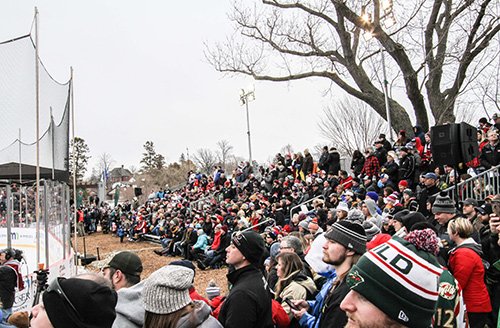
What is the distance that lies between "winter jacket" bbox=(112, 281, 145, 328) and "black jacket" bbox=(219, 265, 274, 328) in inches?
23.2

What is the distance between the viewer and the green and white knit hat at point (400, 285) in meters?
1.56

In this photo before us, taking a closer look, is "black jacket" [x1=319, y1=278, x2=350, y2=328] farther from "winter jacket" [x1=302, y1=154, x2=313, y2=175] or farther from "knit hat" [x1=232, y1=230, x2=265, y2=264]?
"winter jacket" [x1=302, y1=154, x2=313, y2=175]

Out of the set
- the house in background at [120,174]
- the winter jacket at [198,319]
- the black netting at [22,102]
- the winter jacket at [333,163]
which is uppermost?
the house in background at [120,174]

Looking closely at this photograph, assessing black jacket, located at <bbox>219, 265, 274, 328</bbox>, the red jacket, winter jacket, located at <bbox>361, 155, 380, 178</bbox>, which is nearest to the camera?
black jacket, located at <bbox>219, 265, 274, 328</bbox>

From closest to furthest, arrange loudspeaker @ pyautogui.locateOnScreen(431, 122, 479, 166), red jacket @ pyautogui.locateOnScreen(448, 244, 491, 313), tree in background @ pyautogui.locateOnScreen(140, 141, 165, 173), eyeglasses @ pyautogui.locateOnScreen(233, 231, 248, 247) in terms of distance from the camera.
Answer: eyeglasses @ pyautogui.locateOnScreen(233, 231, 248, 247) < red jacket @ pyautogui.locateOnScreen(448, 244, 491, 313) < loudspeaker @ pyautogui.locateOnScreen(431, 122, 479, 166) < tree in background @ pyautogui.locateOnScreen(140, 141, 165, 173)

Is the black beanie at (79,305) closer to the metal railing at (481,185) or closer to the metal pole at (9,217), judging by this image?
the metal pole at (9,217)

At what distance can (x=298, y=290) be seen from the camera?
388 cm

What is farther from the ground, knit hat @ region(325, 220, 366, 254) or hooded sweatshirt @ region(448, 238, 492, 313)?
knit hat @ region(325, 220, 366, 254)

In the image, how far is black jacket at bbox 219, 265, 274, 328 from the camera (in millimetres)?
2951

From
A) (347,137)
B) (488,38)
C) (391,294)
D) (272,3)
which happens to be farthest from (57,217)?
(347,137)

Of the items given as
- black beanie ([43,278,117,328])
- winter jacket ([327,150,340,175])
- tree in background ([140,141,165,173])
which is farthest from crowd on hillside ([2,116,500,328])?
tree in background ([140,141,165,173])

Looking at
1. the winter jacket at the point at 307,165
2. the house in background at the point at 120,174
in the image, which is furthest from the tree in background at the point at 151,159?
the winter jacket at the point at 307,165

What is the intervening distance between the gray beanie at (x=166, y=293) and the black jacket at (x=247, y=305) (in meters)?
0.59

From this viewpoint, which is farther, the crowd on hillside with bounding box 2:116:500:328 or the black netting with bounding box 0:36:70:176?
the black netting with bounding box 0:36:70:176
